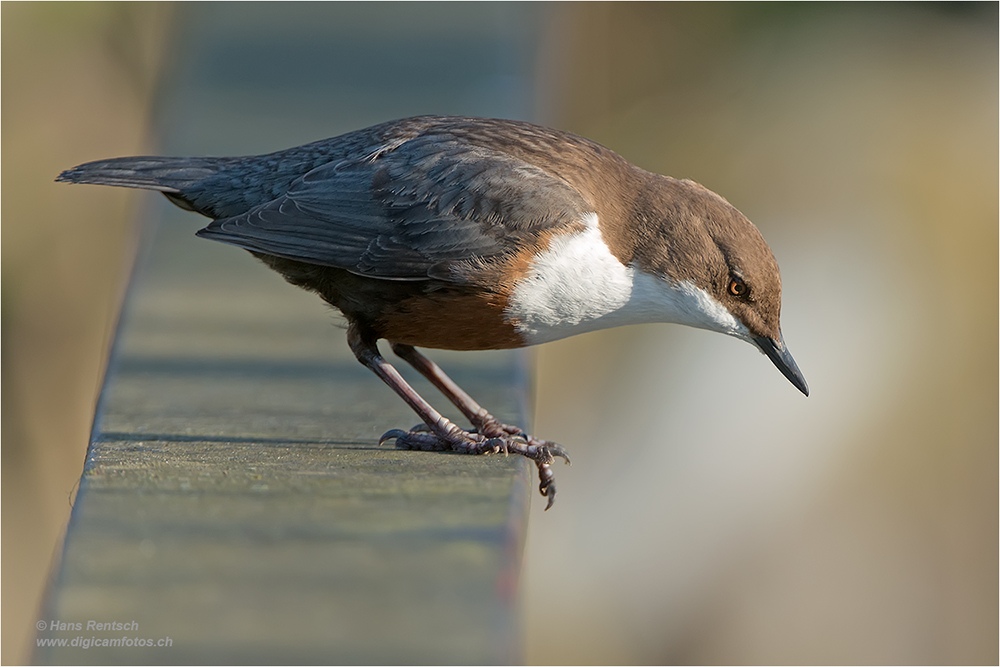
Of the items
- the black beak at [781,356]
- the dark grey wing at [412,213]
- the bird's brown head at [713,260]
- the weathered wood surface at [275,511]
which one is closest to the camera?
the weathered wood surface at [275,511]

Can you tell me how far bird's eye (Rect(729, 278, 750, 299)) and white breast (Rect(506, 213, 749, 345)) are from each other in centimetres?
6

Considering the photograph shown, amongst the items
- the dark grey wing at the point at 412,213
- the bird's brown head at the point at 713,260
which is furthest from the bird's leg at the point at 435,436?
the bird's brown head at the point at 713,260

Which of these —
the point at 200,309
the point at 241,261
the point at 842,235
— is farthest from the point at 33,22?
the point at 842,235

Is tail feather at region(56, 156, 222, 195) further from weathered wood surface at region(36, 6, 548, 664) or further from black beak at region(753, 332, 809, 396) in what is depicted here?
black beak at region(753, 332, 809, 396)

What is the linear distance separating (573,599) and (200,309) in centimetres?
231

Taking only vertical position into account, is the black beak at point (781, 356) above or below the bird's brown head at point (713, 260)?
below

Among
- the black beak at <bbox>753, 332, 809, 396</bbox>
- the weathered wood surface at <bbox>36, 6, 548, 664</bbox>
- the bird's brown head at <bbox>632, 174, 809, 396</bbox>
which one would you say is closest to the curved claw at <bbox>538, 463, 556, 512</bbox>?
the weathered wood surface at <bbox>36, 6, 548, 664</bbox>

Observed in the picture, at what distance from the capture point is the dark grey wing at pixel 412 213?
11.4 ft

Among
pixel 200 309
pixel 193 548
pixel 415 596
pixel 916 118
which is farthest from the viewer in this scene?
pixel 916 118

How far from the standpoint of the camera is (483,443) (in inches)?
138

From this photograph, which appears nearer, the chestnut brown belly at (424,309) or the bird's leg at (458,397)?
the chestnut brown belly at (424,309)

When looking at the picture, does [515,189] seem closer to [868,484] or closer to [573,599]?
[573,599]

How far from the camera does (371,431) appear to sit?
11.5 ft

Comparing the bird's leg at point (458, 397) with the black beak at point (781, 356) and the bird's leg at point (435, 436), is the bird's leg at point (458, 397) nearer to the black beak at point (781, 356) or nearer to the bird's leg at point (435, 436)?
the bird's leg at point (435, 436)
